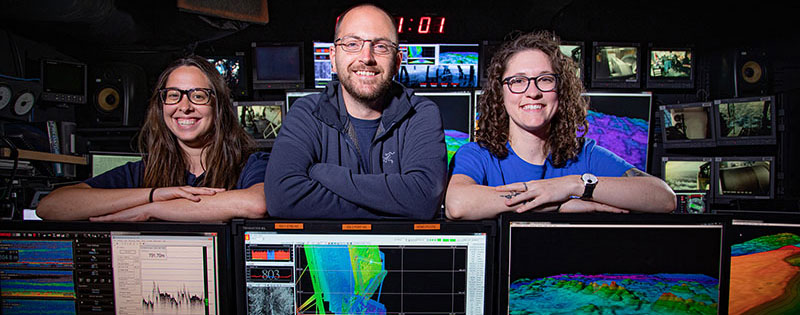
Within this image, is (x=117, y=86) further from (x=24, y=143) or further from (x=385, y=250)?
(x=385, y=250)

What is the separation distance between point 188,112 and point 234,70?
222cm

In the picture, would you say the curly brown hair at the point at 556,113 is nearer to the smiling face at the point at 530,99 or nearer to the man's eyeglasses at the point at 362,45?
the smiling face at the point at 530,99

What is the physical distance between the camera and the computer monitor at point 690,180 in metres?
3.00

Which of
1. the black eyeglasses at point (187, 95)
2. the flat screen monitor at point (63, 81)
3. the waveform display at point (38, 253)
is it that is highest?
the flat screen monitor at point (63, 81)

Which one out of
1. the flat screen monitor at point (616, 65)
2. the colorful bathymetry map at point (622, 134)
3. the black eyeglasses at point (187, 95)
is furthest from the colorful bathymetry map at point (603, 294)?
the flat screen monitor at point (616, 65)

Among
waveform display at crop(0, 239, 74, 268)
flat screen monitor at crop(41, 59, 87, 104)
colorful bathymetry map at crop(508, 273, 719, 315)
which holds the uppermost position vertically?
flat screen monitor at crop(41, 59, 87, 104)

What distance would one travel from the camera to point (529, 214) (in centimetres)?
85

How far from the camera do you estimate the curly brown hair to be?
150cm

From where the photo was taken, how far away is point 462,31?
13.0ft

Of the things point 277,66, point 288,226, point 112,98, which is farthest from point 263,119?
point 288,226

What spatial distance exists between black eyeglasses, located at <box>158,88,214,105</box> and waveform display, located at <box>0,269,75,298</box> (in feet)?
2.23

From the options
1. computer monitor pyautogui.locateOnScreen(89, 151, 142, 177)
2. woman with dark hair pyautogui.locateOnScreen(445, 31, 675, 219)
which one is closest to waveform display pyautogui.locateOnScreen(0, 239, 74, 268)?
woman with dark hair pyautogui.locateOnScreen(445, 31, 675, 219)

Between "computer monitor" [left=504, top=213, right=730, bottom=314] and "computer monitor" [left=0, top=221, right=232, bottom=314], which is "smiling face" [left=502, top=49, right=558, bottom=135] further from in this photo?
"computer monitor" [left=0, top=221, right=232, bottom=314]

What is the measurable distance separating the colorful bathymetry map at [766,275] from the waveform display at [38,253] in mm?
1517
